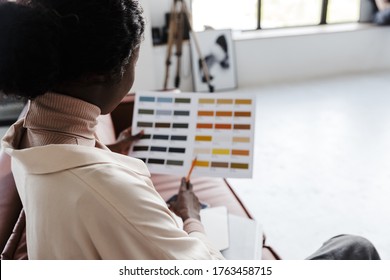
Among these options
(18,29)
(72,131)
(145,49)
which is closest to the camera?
(18,29)

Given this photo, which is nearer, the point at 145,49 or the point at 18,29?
the point at 18,29

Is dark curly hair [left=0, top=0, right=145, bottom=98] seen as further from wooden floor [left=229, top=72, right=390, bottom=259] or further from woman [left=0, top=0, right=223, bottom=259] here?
wooden floor [left=229, top=72, right=390, bottom=259]

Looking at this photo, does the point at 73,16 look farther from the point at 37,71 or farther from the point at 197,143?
the point at 197,143

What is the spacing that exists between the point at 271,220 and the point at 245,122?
0.80 meters

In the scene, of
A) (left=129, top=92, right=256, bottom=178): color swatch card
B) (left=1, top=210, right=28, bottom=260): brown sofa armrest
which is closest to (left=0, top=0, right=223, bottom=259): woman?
(left=1, top=210, right=28, bottom=260): brown sofa armrest

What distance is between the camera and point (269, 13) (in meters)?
4.32

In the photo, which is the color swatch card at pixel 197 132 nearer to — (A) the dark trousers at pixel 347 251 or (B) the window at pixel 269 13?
(A) the dark trousers at pixel 347 251

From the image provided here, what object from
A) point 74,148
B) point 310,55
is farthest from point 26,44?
point 310,55

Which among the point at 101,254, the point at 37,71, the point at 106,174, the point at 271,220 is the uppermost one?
the point at 37,71

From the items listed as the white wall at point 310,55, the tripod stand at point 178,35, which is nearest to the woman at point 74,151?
the tripod stand at point 178,35

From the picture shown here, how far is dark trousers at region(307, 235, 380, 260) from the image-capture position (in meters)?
1.07
